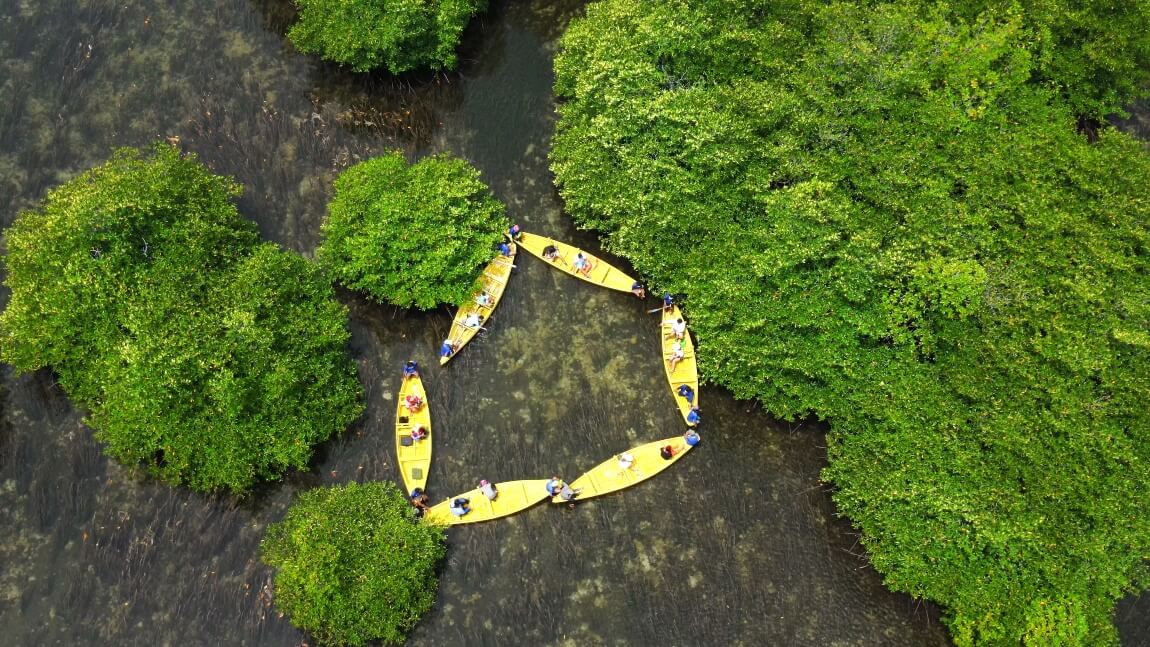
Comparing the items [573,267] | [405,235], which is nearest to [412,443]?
[405,235]

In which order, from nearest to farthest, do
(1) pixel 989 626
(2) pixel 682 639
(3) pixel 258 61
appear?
(1) pixel 989 626 < (2) pixel 682 639 < (3) pixel 258 61

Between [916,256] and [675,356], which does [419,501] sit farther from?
[916,256]

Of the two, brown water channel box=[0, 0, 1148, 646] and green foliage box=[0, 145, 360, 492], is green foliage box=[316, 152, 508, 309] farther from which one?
green foliage box=[0, 145, 360, 492]

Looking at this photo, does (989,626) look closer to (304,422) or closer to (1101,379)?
(1101,379)

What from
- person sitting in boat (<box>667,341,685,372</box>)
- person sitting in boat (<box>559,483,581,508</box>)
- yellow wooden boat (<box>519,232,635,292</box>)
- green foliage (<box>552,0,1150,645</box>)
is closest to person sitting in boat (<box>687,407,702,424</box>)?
green foliage (<box>552,0,1150,645</box>)

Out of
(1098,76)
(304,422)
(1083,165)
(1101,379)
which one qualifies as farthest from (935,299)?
(304,422)

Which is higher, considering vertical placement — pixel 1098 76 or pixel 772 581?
pixel 1098 76
